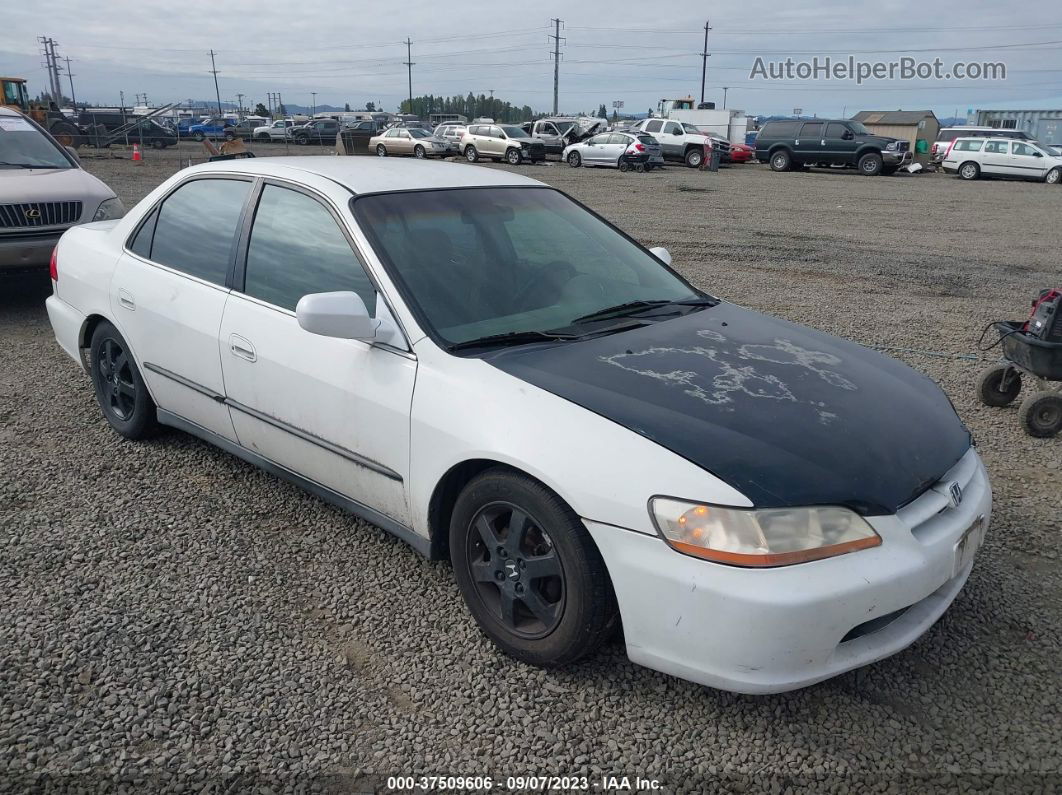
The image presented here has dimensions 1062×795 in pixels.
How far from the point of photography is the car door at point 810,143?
94.8 feet

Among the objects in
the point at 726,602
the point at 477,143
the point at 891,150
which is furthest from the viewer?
the point at 477,143

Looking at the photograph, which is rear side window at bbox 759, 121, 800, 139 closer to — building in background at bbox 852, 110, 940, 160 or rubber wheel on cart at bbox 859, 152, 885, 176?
rubber wheel on cart at bbox 859, 152, 885, 176

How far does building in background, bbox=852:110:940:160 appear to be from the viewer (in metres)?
46.3

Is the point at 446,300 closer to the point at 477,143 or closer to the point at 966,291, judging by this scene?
the point at 966,291

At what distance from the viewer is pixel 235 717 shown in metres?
2.49

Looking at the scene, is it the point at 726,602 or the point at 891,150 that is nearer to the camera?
the point at 726,602

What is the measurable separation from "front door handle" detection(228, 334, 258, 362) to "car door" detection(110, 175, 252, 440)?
13cm

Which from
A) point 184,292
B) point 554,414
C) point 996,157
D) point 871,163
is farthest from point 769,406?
point 996,157

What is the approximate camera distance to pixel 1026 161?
86.5ft

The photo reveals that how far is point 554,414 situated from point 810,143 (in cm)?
2967

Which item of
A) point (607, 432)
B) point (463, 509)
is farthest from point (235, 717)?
point (607, 432)

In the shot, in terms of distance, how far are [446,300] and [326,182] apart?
32.0 inches

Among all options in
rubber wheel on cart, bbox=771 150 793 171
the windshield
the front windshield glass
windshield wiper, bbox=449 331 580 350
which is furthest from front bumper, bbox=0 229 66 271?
rubber wheel on cart, bbox=771 150 793 171

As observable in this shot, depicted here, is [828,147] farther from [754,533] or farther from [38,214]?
[754,533]
